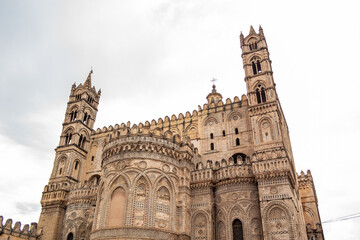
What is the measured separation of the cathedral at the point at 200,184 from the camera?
72.6ft

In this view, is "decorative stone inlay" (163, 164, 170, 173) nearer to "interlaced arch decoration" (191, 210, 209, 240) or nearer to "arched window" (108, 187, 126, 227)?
"arched window" (108, 187, 126, 227)

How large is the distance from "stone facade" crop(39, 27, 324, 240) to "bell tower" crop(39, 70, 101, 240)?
0.53 feet

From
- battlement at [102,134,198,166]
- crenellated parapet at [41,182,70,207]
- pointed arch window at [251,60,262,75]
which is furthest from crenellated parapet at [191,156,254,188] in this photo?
crenellated parapet at [41,182,70,207]

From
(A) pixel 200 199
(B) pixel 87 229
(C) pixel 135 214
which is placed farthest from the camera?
(B) pixel 87 229

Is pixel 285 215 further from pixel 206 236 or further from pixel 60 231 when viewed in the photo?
pixel 60 231

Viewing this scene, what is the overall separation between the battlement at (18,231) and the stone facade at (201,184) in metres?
0.88

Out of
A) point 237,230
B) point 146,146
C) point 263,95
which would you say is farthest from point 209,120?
point 237,230

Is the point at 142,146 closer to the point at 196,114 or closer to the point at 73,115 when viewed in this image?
the point at 196,114

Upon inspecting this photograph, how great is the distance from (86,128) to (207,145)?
17279 millimetres

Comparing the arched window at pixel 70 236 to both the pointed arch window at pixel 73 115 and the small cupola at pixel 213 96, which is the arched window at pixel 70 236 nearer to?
the pointed arch window at pixel 73 115

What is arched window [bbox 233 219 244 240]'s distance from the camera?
23.2 meters

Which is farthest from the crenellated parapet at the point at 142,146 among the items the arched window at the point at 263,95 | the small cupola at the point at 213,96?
the small cupola at the point at 213,96

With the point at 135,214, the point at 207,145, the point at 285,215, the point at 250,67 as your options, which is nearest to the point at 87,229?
the point at 135,214

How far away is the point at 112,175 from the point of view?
23.9 meters
